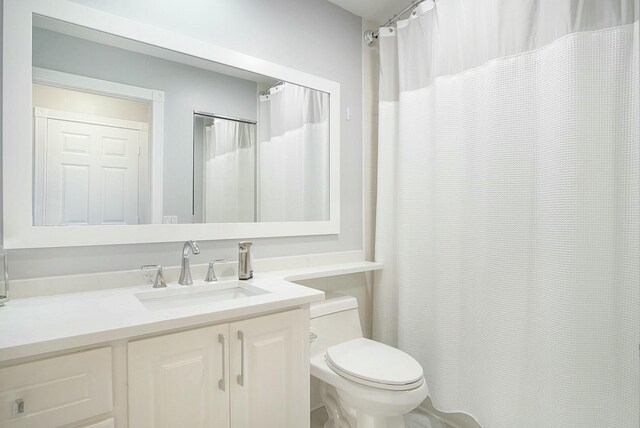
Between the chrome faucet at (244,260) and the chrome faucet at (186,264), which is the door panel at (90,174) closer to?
the chrome faucet at (186,264)

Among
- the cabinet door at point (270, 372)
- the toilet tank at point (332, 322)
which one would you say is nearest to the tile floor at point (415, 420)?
the toilet tank at point (332, 322)

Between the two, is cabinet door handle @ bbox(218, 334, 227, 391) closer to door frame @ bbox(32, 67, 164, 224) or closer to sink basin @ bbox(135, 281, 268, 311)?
sink basin @ bbox(135, 281, 268, 311)

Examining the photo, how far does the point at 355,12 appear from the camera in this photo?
2086 millimetres

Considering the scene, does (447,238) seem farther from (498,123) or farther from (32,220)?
(32,220)

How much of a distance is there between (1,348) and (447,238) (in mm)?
1653

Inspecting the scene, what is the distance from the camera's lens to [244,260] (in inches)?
59.4

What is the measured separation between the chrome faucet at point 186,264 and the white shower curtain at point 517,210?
43.4 inches

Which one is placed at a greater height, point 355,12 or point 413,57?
point 355,12

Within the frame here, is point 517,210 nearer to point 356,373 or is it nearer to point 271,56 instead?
point 356,373

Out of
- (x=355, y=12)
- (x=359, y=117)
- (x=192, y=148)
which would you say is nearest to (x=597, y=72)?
(x=359, y=117)

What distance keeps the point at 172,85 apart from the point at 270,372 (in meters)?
1.24

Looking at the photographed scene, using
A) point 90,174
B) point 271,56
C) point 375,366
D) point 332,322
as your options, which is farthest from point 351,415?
point 271,56

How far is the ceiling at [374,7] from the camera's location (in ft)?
6.51

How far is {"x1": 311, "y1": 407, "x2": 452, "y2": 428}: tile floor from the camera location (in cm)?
180
